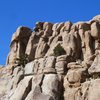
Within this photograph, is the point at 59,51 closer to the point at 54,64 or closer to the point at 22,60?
the point at 54,64

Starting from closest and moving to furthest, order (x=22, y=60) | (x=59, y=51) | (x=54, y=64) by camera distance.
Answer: (x=54, y=64)
(x=59, y=51)
(x=22, y=60)

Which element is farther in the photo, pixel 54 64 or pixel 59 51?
pixel 59 51

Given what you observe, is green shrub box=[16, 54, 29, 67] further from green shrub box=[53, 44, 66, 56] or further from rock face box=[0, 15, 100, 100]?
green shrub box=[53, 44, 66, 56]

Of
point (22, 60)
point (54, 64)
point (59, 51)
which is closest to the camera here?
point (54, 64)

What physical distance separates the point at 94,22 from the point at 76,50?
221 inches

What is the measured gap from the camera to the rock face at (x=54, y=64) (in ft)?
146

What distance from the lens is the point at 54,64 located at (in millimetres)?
50156

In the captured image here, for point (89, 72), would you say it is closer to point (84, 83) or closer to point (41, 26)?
point (84, 83)

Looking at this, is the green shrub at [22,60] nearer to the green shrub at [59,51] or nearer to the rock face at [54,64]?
the rock face at [54,64]

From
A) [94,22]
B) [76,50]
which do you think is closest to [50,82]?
[76,50]

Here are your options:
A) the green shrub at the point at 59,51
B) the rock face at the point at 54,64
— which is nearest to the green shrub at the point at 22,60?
the rock face at the point at 54,64

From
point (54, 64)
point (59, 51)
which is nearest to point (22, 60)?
point (59, 51)

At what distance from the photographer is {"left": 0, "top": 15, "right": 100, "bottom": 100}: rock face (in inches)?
1751

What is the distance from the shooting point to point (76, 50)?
57.0m
